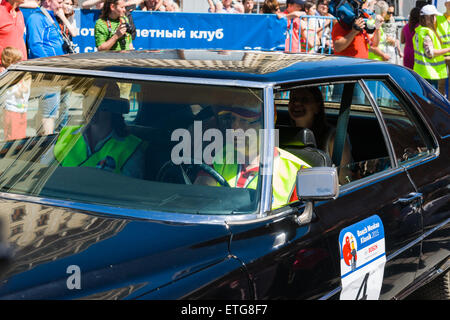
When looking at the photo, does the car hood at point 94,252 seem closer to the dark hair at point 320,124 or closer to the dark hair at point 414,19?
the dark hair at point 320,124

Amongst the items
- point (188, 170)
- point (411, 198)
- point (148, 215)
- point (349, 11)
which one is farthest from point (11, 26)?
point (148, 215)

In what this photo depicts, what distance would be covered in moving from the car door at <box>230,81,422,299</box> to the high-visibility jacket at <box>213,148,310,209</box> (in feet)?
0.35

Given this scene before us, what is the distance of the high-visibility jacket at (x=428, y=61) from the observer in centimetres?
1044

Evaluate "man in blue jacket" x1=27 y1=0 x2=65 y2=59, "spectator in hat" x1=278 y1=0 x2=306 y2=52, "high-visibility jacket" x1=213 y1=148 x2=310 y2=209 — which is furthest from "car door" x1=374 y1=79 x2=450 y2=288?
"spectator in hat" x1=278 y1=0 x2=306 y2=52

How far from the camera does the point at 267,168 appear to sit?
104 inches

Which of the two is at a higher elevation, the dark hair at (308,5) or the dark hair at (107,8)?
the dark hair at (107,8)

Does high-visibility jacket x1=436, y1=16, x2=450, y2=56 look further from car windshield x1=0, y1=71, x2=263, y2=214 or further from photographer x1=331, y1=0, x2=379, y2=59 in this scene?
car windshield x1=0, y1=71, x2=263, y2=214

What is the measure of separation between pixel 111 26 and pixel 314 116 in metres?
5.60

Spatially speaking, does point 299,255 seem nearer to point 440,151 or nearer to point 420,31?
point 440,151

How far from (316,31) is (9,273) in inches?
358

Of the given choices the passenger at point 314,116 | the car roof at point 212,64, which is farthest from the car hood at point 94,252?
the passenger at point 314,116

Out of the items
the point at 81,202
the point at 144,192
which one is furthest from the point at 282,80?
the point at 81,202

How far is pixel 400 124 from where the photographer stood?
3699mm

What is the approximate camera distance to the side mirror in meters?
2.55
